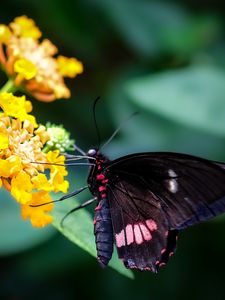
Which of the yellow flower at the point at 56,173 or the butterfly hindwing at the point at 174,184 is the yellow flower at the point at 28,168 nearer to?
the yellow flower at the point at 56,173

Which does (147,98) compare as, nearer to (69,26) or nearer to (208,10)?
(69,26)

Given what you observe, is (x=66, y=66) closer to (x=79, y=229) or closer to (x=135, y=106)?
(x=79, y=229)

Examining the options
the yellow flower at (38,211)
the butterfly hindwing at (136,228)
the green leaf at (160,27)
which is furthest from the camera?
the green leaf at (160,27)

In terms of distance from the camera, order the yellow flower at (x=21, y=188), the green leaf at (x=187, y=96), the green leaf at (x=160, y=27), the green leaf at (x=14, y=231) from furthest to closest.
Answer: the green leaf at (x=160, y=27)
the green leaf at (x=187, y=96)
the green leaf at (x=14, y=231)
the yellow flower at (x=21, y=188)

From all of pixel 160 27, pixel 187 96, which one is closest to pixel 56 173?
pixel 187 96

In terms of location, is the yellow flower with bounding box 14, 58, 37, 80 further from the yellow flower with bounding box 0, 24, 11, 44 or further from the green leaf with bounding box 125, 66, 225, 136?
the green leaf with bounding box 125, 66, 225, 136

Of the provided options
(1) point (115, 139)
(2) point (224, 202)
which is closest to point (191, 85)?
(1) point (115, 139)

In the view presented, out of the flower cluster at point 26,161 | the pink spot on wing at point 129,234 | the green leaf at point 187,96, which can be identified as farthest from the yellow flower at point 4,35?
the green leaf at point 187,96
